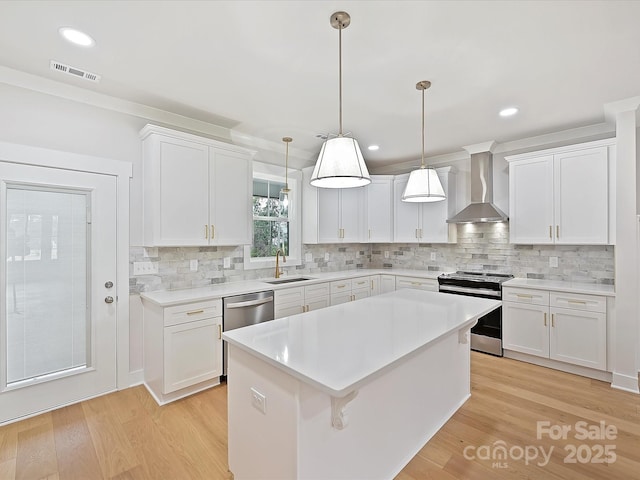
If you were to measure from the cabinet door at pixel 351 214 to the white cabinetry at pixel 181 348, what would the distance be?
2393 millimetres

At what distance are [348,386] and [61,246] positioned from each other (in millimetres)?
2724

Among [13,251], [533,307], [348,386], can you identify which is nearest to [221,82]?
[13,251]

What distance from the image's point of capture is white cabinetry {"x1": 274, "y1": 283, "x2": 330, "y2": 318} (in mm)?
3453

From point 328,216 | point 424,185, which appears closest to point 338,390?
point 424,185

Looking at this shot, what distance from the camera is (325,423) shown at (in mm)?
1432

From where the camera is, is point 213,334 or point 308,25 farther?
point 213,334

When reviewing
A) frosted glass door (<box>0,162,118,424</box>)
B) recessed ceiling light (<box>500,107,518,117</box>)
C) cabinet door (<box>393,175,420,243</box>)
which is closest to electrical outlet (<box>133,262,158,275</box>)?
frosted glass door (<box>0,162,118,424</box>)

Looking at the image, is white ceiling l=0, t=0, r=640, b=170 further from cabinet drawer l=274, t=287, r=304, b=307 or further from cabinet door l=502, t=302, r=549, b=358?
cabinet door l=502, t=302, r=549, b=358

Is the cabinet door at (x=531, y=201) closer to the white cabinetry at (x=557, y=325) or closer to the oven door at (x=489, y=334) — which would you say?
the white cabinetry at (x=557, y=325)

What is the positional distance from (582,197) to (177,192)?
4145 mm

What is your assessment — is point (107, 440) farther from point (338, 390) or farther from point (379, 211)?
point (379, 211)

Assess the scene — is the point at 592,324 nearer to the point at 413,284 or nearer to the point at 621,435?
the point at 621,435

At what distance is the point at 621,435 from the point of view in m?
2.22

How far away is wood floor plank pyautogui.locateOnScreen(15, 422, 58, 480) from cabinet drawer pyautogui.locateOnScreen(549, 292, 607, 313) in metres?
4.40
